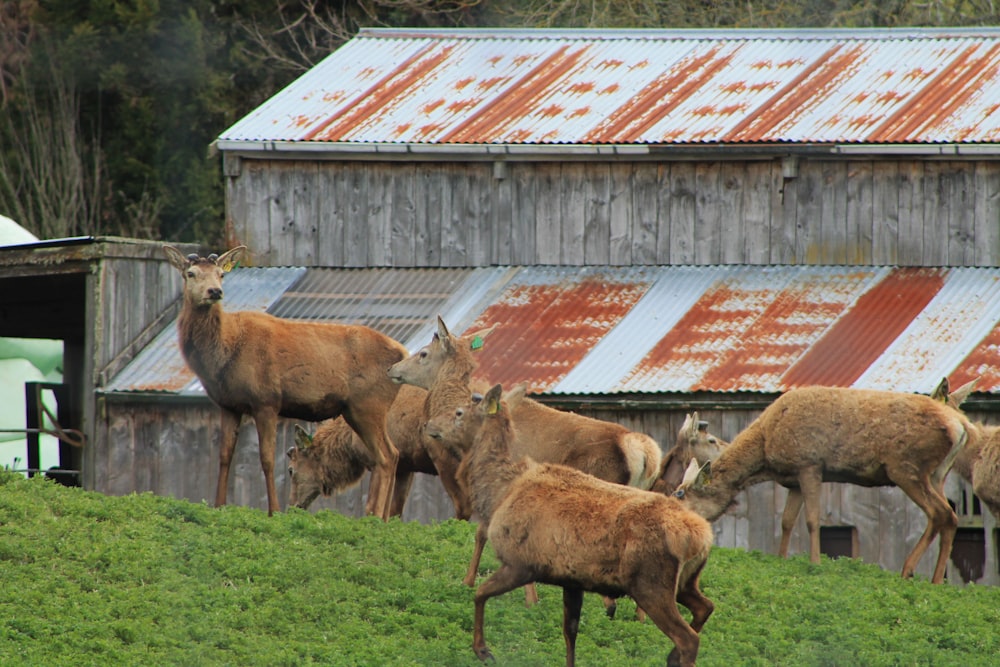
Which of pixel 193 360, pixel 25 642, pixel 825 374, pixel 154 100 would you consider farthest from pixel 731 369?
pixel 154 100

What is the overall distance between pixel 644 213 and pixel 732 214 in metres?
1.21

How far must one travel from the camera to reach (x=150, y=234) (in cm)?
3531

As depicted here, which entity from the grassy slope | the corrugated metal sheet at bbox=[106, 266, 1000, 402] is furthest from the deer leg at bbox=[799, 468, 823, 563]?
the corrugated metal sheet at bbox=[106, 266, 1000, 402]

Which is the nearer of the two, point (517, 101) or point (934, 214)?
point (934, 214)

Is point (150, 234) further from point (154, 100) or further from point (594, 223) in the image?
point (594, 223)

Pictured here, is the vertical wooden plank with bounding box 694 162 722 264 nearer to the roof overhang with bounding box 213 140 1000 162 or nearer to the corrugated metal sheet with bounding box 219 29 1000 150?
the roof overhang with bounding box 213 140 1000 162

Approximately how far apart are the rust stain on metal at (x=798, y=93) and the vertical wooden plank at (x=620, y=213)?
1567mm

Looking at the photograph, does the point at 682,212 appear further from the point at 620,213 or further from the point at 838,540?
the point at 838,540

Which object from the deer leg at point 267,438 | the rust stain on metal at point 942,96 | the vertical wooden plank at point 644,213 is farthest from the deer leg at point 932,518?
the vertical wooden plank at point 644,213

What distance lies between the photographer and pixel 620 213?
21484mm

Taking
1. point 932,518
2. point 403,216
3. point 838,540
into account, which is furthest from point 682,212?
point 932,518

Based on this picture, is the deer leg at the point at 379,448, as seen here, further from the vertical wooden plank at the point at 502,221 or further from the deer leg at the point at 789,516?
the vertical wooden plank at the point at 502,221

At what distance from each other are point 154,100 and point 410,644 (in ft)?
83.4

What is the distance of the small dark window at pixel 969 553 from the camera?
17.7m
